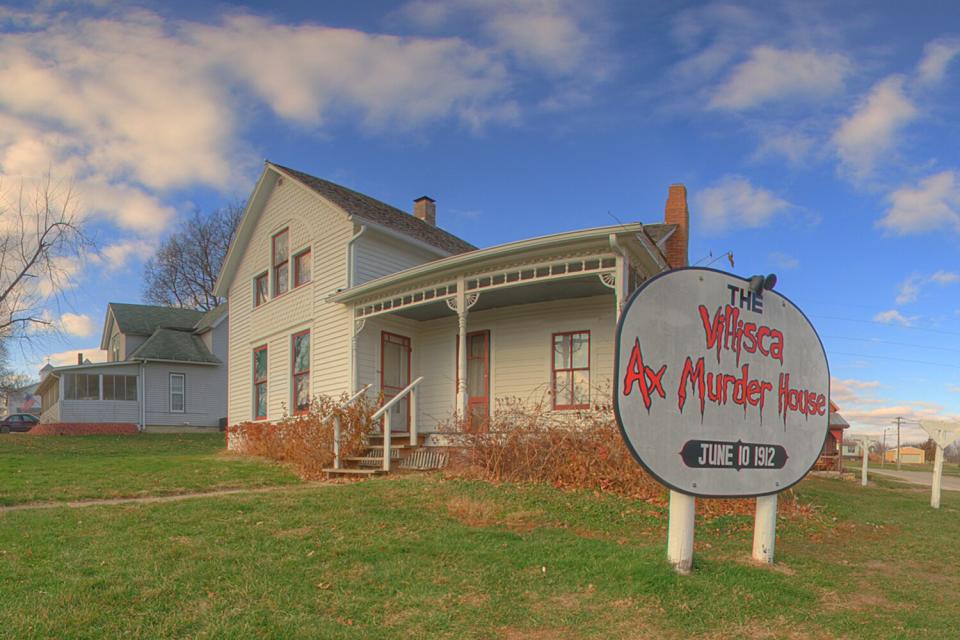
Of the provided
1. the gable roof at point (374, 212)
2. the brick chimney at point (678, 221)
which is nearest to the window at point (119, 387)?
the gable roof at point (374, 212)

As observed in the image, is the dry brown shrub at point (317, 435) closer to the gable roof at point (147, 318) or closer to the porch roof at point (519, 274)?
the porch roof at point (519, 274)

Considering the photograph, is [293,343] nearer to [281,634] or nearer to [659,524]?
[659,524]

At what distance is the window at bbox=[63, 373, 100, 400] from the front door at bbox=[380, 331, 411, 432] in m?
20.1

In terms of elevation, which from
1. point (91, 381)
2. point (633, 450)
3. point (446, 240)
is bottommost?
point (91, 381)

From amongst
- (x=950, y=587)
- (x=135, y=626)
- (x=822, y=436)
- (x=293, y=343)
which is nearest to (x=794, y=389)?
(x=822, y=436)

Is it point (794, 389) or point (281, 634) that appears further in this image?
point (794, 389)

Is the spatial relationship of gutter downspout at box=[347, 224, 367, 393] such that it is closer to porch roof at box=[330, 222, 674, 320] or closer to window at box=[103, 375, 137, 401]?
porch roof at box=[330, 222, 674, 320]

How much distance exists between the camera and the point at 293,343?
16469 millimetres

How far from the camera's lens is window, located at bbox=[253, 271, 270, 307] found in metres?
18.3

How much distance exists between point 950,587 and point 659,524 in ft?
8.34

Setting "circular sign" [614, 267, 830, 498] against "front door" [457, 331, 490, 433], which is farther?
"front door" [457, 331, 490, 433]

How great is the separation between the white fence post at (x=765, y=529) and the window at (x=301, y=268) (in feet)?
41.4

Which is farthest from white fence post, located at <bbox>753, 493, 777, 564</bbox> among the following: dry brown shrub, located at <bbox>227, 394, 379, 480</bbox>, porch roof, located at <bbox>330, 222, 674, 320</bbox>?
dry brown shrub, located at <bbox>227, 394, 379, 480</bbox>

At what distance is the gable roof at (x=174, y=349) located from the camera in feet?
96.9
